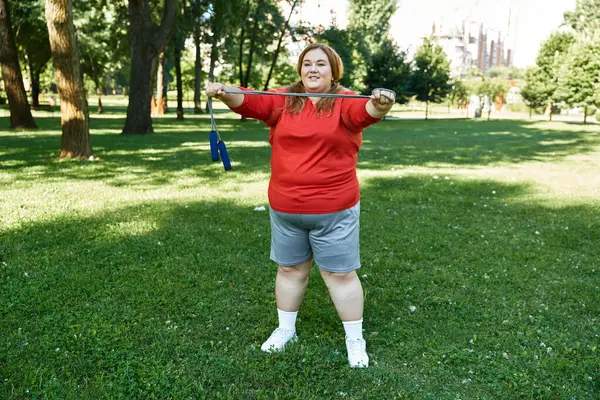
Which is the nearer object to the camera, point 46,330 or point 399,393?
point 399,393

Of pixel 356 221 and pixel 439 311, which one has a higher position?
pixel 356 221

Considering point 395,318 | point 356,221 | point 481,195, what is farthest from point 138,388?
point 481,195

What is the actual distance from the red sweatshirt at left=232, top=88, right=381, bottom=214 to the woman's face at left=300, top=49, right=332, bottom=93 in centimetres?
10

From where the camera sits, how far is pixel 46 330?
11.6 ft

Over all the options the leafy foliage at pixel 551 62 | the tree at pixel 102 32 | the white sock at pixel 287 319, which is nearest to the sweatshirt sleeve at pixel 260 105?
the white sock at pixel 287 319

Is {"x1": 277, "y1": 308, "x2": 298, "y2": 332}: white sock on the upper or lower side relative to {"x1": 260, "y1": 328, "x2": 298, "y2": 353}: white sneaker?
upper

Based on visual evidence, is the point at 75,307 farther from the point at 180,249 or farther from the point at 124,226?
the point at 124,226

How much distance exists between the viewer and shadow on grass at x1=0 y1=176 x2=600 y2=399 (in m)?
3.05

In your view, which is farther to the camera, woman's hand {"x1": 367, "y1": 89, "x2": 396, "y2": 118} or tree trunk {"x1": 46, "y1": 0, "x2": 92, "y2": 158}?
tree trunk {"x1": 46, "y1": 0, "x2": 92, "y2": 158}

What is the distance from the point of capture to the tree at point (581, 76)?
34844 mm

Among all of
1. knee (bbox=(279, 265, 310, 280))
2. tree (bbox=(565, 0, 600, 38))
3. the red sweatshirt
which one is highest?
tree (bbox=(565, 0, 600, 38))

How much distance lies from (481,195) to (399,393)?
6.32 meters

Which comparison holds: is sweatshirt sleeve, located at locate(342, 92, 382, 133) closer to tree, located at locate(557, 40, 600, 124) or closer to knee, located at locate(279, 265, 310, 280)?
knee, located at locate(279, 265, 310, 280)

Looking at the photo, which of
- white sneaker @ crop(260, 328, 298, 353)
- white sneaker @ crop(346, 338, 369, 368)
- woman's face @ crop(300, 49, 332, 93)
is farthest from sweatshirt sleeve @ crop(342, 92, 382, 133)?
white sneaker @ crop(260, 328, 298, 353)
